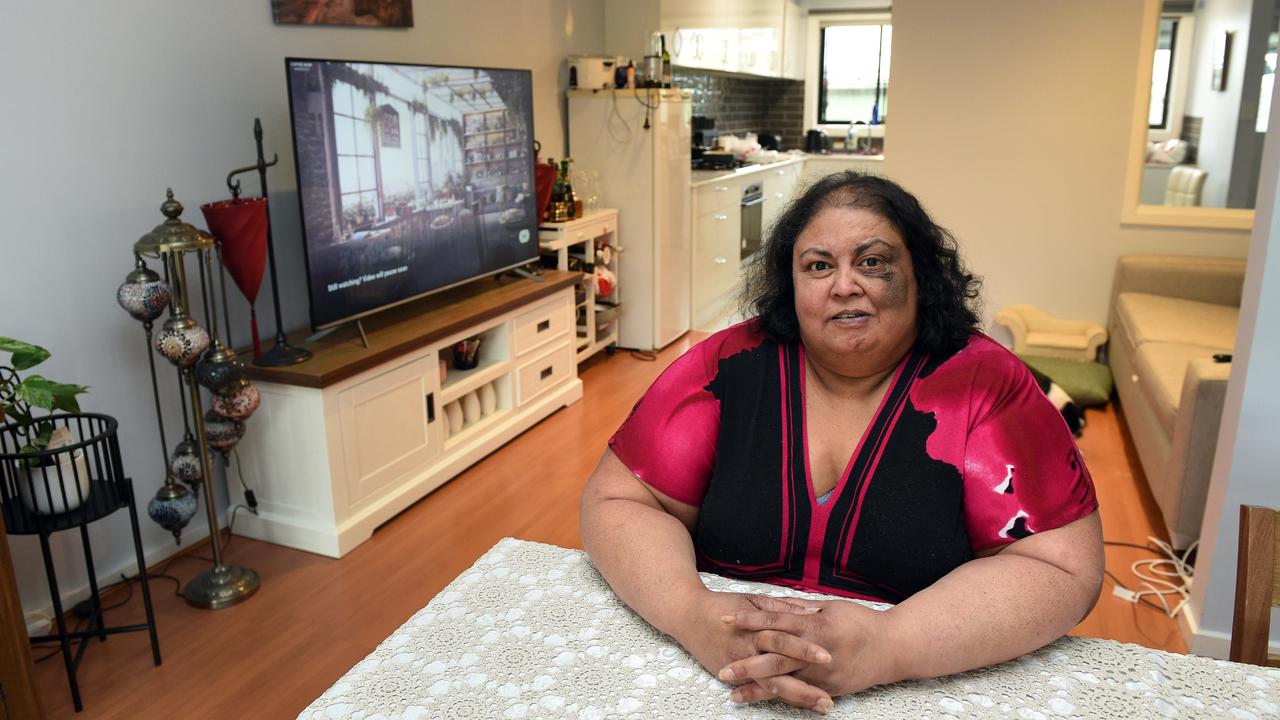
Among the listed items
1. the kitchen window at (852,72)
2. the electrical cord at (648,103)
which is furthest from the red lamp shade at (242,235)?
the kitchen window at (852,72)

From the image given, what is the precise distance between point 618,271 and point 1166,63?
11.3ft

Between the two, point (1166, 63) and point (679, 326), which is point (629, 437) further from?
point (1166, 63)

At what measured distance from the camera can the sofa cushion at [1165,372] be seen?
295cm

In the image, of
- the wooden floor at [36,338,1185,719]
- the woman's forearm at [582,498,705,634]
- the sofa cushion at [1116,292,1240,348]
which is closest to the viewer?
the woman's forearm at [582,498,705,634]

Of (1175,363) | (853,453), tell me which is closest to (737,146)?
(1175,363)

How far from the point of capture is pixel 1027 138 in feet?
14.6

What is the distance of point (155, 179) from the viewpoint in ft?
8.77

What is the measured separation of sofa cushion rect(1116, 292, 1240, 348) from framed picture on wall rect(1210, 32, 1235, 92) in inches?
56.6

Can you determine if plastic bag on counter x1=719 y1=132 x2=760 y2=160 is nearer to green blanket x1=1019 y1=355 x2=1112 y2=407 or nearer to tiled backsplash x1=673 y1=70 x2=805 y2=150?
tiled backsplash x1=673 y1=70 x2=805 y2=150

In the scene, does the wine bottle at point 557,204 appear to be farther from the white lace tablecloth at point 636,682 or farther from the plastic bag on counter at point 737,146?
the white lace tablecloth at point 636,682

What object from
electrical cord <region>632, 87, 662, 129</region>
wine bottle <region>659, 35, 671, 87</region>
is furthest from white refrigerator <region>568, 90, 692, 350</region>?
wine bottle <region>659, 35, 671, 87</region>

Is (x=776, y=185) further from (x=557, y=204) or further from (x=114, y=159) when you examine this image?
(x=114, y=159)

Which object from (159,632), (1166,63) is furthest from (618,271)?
(1166,63)

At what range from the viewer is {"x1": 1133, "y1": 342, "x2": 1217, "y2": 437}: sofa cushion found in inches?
116
